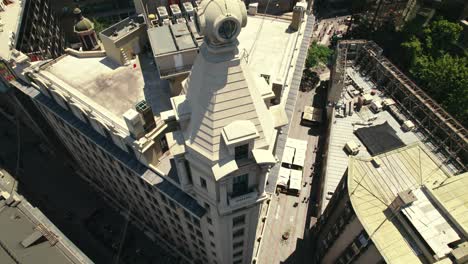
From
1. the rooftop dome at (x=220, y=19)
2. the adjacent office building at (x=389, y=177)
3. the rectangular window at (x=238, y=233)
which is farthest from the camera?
the rectangular window at (x=238, y=233)

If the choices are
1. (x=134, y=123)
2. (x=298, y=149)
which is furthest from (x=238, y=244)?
(x=298, y=149)

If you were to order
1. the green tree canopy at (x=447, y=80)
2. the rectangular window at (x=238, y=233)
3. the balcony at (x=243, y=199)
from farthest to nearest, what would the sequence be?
1. the green tree canopy at (x=447, y=80)
2. the rectangular window at (x=238, y=233)
3. the balcony at (x=243, y=199)

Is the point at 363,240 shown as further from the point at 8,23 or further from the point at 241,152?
the point at 8,23

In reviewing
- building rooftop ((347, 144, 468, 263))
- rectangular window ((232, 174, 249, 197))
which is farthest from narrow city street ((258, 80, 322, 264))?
rectangular window ((232, 174, 249, 197))

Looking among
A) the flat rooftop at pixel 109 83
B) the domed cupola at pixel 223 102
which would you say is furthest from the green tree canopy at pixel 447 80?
the flat rooftop at pixel 109 83

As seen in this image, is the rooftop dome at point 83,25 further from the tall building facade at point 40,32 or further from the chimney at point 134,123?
the chimney at point 134,123

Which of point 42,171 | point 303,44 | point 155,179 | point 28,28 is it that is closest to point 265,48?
point 303,44
